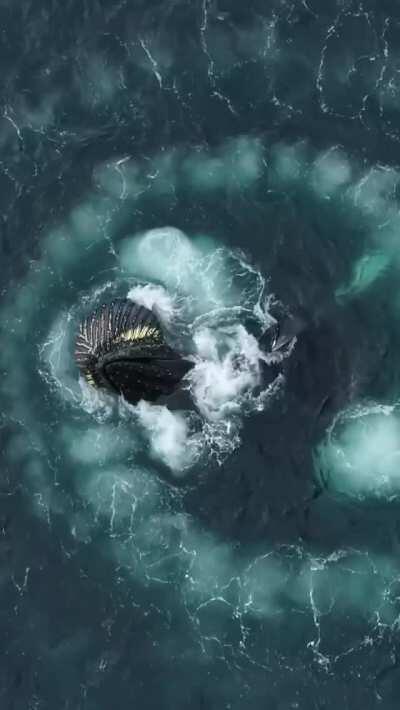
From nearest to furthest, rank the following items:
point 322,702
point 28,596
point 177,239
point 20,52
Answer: point 322,702 < point 28,596 < point 177,239 < point 20,52

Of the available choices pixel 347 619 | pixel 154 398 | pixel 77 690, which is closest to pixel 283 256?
pixel 154 398

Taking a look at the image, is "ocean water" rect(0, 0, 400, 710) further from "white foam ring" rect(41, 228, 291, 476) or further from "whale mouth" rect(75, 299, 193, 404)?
"whale mouth" rect(75, 299, 193, 404)

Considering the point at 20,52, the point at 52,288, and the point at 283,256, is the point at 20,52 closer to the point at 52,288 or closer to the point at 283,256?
the point at 52,288

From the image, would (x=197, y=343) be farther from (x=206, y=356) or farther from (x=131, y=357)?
(x=131, y=357)

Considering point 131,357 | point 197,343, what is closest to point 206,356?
point 197,343

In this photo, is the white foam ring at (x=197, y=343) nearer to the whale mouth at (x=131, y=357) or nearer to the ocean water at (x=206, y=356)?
the ocean water at (x=206, y=356)
